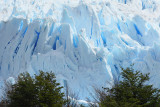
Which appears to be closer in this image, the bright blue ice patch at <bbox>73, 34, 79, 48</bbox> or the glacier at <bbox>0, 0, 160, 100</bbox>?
the glacier at <bbox>0, 0, 160, 100</bbox>

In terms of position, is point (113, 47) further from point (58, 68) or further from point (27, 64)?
point (27, 64)

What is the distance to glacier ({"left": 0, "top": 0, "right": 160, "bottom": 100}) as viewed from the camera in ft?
48.0

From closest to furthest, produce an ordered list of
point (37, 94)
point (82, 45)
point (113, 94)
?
point (113, 94) < point (37, 94) < point (82, 45)

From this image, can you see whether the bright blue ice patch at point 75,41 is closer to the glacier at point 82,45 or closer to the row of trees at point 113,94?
the glacier at point 82,45

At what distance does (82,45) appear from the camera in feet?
50.1

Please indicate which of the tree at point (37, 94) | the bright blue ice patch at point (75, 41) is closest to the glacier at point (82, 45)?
the bright blue ice patch at point (75, 41)

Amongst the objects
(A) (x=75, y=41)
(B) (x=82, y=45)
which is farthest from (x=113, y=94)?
(A) (x=75, y=41)

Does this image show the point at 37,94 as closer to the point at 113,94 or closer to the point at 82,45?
the point at 113,94

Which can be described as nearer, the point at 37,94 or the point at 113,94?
the point at 113,94

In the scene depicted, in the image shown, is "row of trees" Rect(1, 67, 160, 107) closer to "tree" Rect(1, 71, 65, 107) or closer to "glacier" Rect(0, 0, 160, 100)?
"tree" Rect(1, 71, 65, 107)

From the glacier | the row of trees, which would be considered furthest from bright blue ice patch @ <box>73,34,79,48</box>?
the row of trees

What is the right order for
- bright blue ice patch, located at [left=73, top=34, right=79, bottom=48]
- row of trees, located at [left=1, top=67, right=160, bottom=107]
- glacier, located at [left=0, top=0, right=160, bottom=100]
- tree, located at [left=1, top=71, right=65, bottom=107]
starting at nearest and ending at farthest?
row of trees, located at [left=1, top=67, right=160, bottom=107], tree, located at [left=1, top=71, right=65, bottom=107], glacier, located at [left=0, top=0, right=160, bottom=100], bright blue ice patch, located at [left=73, top=34, right=79, bottom=48]

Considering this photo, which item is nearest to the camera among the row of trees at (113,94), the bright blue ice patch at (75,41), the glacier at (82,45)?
the row of trees at (113,94)

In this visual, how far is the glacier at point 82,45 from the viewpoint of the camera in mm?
14617
